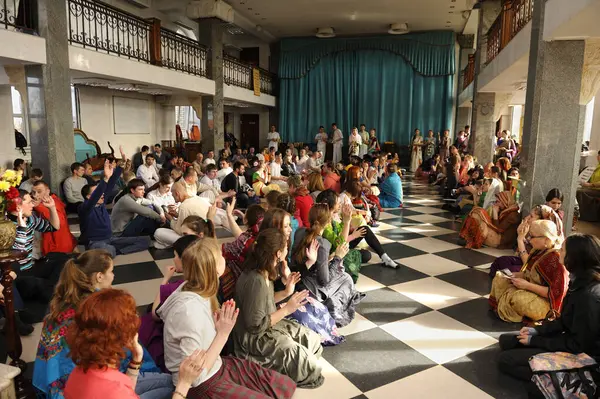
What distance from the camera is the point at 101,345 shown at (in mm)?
1378

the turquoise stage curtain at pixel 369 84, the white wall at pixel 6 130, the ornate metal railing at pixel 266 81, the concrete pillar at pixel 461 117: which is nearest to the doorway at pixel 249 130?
the turquoise stage curtain at pixel 369 84

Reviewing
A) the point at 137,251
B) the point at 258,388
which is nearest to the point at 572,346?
the point at 258,388

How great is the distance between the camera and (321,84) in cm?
1631

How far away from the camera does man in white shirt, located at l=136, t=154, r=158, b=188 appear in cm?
811

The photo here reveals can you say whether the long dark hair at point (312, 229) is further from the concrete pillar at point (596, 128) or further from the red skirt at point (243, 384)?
the concrete pillar at point (596, 128)

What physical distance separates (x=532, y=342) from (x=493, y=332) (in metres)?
0.59

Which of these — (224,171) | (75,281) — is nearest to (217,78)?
(224,171)

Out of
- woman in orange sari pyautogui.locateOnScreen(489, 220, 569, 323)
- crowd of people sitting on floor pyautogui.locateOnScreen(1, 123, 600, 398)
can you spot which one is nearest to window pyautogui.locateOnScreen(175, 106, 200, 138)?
crowd of people sitting on floor pyautogui.locateOnScreen(1, 123, 600, 398)

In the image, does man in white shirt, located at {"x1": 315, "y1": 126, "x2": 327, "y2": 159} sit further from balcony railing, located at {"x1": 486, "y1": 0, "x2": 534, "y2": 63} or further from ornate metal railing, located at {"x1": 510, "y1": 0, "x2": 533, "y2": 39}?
ornate metal railing, located at {"x1": 510, "y1": 0, "x2": 533, "y2": 39}

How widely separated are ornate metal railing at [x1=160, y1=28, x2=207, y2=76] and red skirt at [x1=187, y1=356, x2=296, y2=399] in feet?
27.3

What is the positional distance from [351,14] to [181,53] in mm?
5309

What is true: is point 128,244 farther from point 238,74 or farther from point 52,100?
point 238,74

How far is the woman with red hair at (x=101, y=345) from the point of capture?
4.50 ft

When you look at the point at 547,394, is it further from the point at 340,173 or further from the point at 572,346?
the point at 340,173
